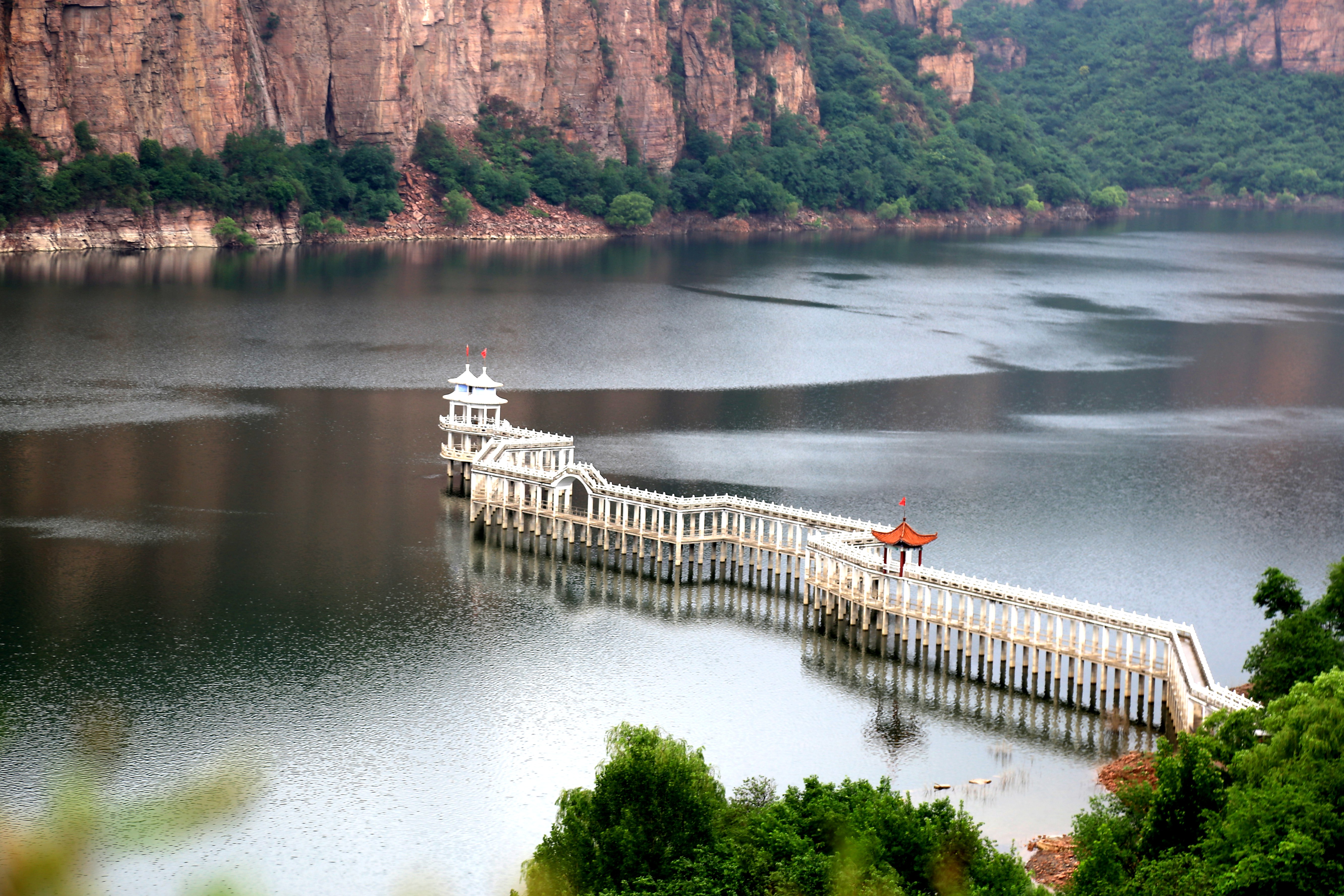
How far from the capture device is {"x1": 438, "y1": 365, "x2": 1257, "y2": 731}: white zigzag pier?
46.2 m

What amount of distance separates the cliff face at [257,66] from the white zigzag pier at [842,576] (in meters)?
91.9

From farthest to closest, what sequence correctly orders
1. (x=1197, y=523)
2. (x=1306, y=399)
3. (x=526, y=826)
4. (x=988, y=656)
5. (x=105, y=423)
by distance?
(x=1306, y=399), (x=105, y=423), (x=1197, y=523), (x=988, y=656), (x=526, y=826)

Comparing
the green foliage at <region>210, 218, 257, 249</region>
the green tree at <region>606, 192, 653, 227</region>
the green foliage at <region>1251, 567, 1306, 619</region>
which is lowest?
the green foliage at <region>1251, 567, 1306, 619</region>

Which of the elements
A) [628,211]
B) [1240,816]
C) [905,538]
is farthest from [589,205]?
[1240,816]

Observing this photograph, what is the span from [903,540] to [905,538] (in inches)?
3.2

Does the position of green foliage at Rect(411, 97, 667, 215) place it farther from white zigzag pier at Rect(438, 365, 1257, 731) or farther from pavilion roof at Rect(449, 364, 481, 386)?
white zigzag pier at Rect(438, 365, 1257, 731)

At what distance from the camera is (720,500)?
57500 mm

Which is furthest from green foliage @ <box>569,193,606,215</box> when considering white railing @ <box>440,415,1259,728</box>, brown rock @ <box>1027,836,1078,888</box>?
brown rock @ <box>1027,836,1078,888</box>

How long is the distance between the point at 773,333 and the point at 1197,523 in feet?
177

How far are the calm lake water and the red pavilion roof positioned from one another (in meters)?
4.03

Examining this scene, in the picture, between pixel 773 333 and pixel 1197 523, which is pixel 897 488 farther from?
pixel 773 333

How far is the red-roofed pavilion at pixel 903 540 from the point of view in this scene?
49.5m

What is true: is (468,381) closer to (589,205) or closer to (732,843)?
(732,843)

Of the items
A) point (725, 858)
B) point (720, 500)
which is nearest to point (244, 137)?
point (720, 500)
